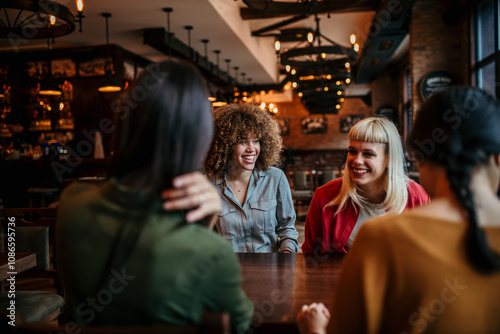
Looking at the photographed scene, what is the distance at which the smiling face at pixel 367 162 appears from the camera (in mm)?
1916

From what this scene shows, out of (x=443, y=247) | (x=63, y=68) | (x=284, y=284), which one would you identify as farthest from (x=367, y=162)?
(x=63, y=68)

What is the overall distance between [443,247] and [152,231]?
0.61 meters

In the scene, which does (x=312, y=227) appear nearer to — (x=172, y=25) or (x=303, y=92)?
(x=172, y=25)

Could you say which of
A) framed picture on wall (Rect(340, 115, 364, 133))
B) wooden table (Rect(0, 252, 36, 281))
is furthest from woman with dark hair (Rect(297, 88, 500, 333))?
framed picture on wall (Rect(340, 115, 364, 133))

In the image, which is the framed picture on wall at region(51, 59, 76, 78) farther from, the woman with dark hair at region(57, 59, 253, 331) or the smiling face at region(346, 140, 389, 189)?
the woman with dark hair at region(57, 59, 253, 331)

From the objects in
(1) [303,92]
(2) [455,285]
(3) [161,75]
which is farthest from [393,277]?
(1) [303,92]

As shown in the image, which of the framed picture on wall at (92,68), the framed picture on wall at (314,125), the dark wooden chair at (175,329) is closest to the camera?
the dark wooden chair at (175,329)

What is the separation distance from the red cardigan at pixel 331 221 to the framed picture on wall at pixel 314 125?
591 inches

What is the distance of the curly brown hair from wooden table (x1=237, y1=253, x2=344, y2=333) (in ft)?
2.50

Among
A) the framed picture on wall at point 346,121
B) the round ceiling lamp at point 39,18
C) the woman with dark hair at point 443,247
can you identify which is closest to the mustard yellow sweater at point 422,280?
the woman with dark hair at point 443,247

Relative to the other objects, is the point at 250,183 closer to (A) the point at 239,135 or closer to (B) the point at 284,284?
(A) the point at 239,135

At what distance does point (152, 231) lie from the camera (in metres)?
0.81

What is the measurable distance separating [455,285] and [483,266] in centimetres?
7

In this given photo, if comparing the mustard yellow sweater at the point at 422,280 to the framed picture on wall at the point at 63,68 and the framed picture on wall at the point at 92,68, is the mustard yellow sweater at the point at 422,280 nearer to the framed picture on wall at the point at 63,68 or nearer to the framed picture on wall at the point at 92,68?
the framed picture on wall at the point at 92,68
